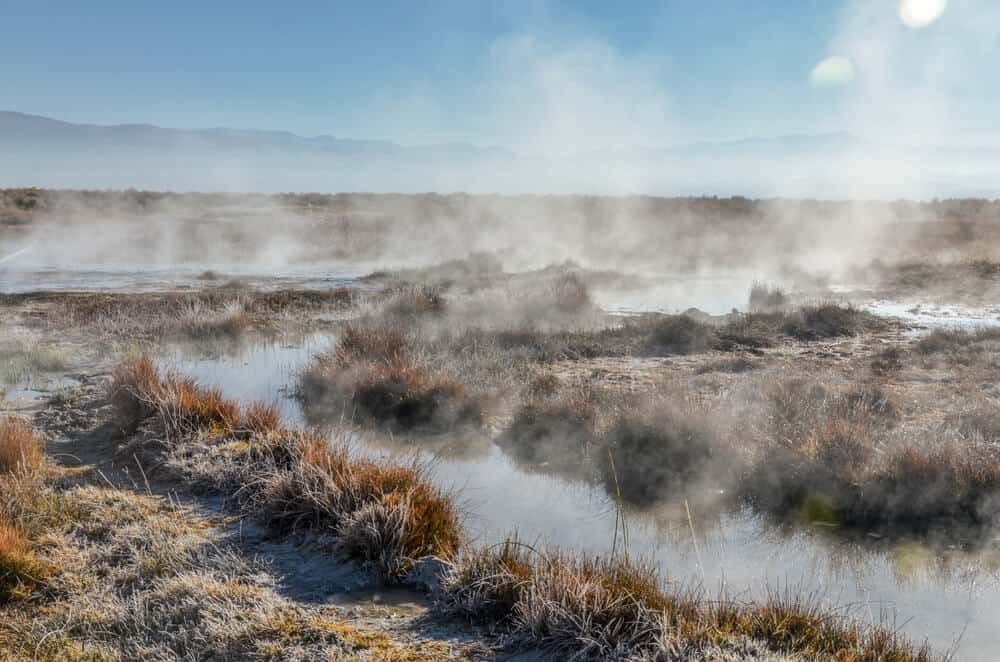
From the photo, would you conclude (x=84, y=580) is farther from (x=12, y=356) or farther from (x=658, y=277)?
(x=658, y=277)

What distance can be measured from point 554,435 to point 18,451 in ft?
17.2

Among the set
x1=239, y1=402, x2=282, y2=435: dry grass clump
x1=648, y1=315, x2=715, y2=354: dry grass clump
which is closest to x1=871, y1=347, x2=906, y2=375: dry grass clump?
x1=648, y1=315, x2=715, y2=354: dry grass clump

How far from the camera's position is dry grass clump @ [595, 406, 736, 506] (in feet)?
25.2

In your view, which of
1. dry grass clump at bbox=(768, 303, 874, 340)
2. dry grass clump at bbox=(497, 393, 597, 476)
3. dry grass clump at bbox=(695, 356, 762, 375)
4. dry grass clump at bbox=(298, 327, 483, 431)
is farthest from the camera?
dry grass clump at bbox=(768, 303, 874, 340)

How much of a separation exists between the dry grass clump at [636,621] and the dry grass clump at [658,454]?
2.81m

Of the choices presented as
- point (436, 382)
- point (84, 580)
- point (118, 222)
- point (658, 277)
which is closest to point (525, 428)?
point (436, 382)

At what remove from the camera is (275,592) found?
497 cm

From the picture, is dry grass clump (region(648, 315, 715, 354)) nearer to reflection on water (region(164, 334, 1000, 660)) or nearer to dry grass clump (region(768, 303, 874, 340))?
dry grass clump (region(768, 303, 874, 340))

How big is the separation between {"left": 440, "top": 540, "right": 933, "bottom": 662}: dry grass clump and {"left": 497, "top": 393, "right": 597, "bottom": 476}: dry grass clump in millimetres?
3461

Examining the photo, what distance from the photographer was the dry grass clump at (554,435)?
8422 mm

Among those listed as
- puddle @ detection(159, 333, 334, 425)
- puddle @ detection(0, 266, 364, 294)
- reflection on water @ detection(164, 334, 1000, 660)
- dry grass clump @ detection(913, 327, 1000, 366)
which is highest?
dry grass clump @ detection(913, 327, 1000, 366)

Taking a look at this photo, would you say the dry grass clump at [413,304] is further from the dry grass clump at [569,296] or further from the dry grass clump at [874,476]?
the dry grass clump at [874,476]

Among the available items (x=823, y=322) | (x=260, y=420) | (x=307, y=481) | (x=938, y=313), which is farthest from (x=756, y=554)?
(x=938, y=313)

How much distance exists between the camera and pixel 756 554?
6211 mm
